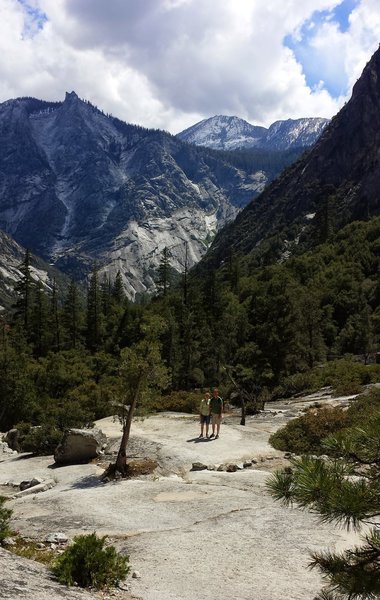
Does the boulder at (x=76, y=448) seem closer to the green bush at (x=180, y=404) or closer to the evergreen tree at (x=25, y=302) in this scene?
the green bush at (x=180, y=404)

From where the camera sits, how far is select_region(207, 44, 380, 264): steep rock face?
139 meters

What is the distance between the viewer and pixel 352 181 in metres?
148

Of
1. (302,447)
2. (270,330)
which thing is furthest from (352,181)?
(302,447)

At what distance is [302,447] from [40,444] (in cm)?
1443

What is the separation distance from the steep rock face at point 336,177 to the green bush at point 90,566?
415 feet

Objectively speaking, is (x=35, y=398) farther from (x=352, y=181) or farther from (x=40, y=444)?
(x=352, y=181)

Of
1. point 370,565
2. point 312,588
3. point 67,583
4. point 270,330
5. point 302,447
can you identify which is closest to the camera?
point 370,565

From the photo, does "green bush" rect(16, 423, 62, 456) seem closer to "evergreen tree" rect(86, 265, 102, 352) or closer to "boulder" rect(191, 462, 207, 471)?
"boulder" rect(191, 462, 207, 471)

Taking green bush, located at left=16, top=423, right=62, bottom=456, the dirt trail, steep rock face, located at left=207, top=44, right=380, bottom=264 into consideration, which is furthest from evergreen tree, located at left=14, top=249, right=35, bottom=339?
steep rock face, located at left=207, top=44, right=380, bottom=264

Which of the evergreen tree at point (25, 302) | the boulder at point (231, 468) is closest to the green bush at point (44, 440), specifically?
the boulder at point (231, 468)

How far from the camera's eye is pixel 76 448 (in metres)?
23.2

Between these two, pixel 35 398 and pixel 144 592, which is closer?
pixel 144 592

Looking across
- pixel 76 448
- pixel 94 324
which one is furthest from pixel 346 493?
pixel 94 324

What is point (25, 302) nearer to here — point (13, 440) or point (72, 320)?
point (72, 320)
